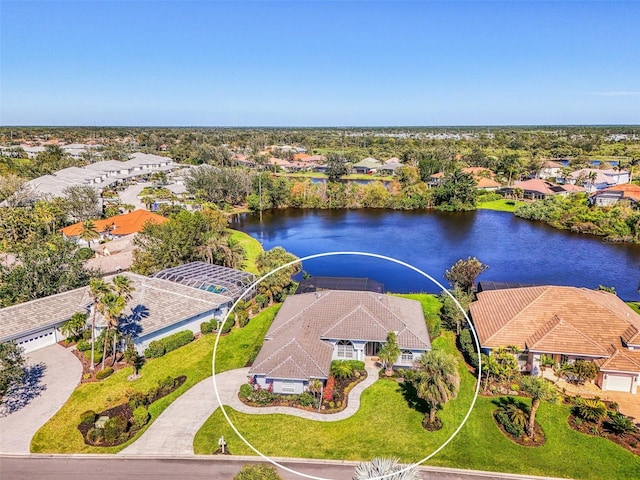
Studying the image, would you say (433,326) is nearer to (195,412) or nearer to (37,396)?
(195,412)

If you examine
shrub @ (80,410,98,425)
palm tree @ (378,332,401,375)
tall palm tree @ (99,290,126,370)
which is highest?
tall palm tree @ (99,290,126,370)

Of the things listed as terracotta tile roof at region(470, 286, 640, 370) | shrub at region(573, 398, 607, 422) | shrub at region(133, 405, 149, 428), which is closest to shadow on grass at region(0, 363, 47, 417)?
shrub at region(133, 405, 149, 428)

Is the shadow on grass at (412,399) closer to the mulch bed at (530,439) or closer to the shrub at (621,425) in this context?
the mulch bed at (530,439)

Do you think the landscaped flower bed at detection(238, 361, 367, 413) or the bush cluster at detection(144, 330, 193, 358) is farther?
the bush cluster at detection(144, 330, 193, 358)

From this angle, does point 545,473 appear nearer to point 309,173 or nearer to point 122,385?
point 122,385

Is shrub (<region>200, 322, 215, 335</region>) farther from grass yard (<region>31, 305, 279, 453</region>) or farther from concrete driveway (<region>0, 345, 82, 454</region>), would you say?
concrete driveway (<region>0, 345, 82, 454</region>)

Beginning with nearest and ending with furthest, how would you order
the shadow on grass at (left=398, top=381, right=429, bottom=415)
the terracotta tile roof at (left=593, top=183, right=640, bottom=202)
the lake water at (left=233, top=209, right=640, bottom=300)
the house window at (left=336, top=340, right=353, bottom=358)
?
the shadow on grass at (left=398, top=381, right=429, bottom=415)
the house window at (left=336, top=340, right=353, bottom=358)
the lake water at (left=233, top=209, right=640, bottom=300)
the terracotta tile roof at (left=593, top=183, right=640, bottom=202)

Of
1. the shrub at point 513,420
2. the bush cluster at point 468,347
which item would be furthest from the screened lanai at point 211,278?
the shrub at point 513,420
